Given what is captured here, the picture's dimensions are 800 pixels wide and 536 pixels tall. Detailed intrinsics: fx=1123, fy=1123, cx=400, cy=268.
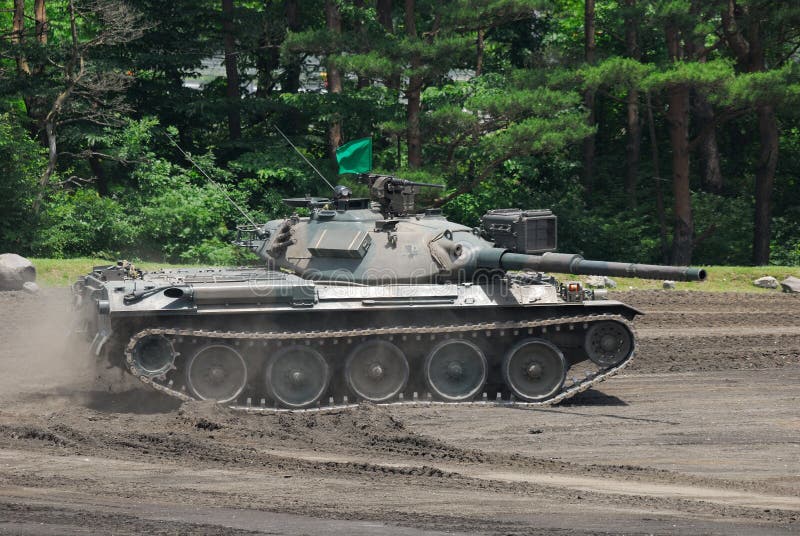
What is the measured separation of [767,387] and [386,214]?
6.19m

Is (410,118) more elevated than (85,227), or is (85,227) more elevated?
(410,118)

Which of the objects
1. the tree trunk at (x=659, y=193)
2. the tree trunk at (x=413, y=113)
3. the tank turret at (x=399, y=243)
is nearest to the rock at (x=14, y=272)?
the tank turret at (x=399, y=243)

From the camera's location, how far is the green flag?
1910 centimetres

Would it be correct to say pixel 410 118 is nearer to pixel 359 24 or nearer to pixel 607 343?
pixel 359 24

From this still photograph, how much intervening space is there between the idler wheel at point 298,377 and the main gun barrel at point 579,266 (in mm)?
2713

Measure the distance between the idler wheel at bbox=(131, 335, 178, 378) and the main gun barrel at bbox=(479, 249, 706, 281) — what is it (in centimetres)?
446

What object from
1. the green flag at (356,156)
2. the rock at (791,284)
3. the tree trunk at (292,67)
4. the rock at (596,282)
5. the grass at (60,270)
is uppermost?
the tree trunk at (292,67)

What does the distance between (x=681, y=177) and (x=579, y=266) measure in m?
15.8

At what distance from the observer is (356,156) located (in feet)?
63.0

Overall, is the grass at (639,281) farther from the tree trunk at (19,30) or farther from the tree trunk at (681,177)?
the tree trunk at (19,30)

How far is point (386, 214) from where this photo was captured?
55.6 feet

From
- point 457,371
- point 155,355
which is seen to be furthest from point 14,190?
point 457,371

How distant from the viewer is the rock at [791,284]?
2562cm

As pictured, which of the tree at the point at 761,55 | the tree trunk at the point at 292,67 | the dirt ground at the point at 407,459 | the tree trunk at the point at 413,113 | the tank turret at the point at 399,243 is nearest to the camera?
the dirt ground at the point at 407,459
